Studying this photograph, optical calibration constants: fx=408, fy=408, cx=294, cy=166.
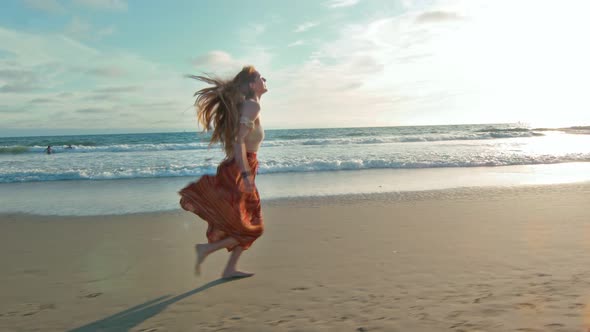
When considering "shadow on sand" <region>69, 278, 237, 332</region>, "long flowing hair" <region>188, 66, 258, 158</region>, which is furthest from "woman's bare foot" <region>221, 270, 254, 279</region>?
"long flowing hair" <region>188, 66, 258, 158</region>

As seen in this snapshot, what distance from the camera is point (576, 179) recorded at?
8984 mm

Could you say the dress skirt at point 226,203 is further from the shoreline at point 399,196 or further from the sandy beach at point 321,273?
the shoreline at point 399,196

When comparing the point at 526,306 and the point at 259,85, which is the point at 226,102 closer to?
the point at 259,85

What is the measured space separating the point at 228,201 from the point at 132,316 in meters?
1.10

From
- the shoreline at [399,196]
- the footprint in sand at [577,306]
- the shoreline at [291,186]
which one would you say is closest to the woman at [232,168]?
the footprint in sand at [577,306]

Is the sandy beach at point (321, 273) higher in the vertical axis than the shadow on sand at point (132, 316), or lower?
higher

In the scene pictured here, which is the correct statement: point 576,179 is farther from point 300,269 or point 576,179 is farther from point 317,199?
point 300,269

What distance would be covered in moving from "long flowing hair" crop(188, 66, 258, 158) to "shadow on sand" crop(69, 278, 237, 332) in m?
1.26

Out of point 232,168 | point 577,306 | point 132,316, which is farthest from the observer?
point 232,168

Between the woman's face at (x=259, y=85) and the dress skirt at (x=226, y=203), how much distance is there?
543 mm

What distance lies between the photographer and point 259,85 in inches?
138

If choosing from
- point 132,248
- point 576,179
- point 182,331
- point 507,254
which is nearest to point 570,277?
point 507,254

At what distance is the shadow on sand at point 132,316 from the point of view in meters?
2.72

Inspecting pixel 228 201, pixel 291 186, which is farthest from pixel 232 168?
pixel 291 186
